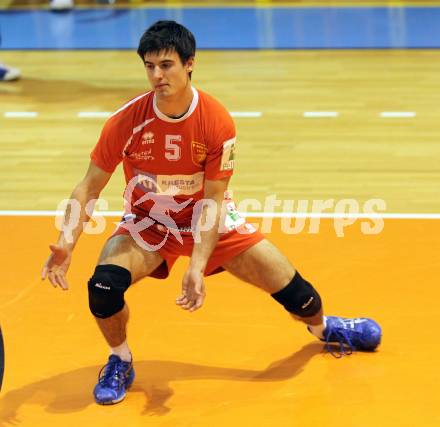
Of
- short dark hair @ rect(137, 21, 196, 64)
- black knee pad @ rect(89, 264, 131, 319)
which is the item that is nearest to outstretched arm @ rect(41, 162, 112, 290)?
black knee pad @ rect(89, 264, 131, 319)

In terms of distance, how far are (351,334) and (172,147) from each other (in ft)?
4.64

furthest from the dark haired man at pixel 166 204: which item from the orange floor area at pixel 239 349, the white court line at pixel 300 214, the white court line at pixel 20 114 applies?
the white court line at pixel 20 114

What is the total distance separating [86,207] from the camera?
5.42 metres

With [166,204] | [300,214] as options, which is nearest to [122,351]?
[166,204]

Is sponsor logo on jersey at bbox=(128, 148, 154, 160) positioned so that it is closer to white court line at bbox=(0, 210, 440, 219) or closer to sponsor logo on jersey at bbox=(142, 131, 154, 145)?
sponsor logo on jersey at bbox=(142, 131, 154, 145)

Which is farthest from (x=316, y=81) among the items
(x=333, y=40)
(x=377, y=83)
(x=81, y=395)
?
(x=81, y=395)

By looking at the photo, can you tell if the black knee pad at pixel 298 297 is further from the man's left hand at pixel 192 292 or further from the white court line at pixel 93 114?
the white court line at pixel 93 114

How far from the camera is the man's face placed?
5.16m

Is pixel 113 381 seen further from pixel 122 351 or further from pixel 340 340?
pixel 340 340

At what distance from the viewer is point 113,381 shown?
5.42m

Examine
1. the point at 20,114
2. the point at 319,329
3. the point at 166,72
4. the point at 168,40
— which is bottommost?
the point at 319,329

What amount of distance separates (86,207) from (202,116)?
74 cm

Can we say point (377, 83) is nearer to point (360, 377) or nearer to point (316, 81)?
point (316, 81)

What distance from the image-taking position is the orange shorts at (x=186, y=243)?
5.51 m
